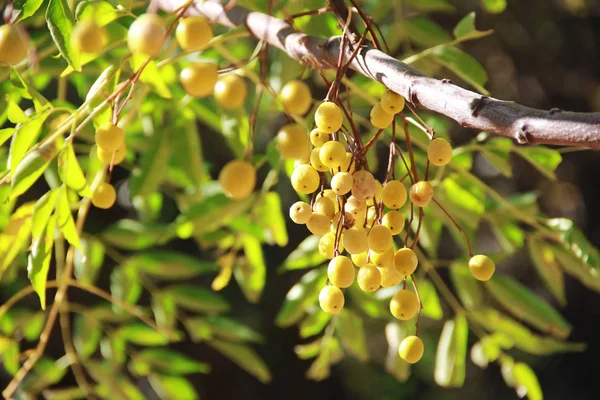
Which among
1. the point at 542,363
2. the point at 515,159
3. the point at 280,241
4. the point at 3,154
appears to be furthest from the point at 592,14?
the point at 3,154

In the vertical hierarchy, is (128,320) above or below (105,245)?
below

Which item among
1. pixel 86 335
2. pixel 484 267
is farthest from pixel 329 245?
pixel 86 335

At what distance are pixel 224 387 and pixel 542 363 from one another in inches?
44.8

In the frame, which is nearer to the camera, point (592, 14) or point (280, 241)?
point (280, 241)

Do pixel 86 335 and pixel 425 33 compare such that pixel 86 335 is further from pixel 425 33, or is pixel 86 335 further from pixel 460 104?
pixel 460 104

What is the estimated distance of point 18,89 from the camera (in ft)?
2.08

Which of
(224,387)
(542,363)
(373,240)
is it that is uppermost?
(373,240)

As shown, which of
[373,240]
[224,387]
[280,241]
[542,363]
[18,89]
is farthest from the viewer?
[542,363]

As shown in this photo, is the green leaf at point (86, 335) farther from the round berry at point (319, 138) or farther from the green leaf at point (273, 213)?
the round berry at point (319, 138)

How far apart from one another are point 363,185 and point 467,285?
20.4 inches

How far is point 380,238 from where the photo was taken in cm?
53

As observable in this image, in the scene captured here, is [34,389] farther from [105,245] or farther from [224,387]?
[224,387]

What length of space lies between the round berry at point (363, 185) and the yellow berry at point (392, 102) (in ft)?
0.16

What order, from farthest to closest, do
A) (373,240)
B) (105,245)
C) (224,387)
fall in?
(224,387)
(105,245)
(373,240)
